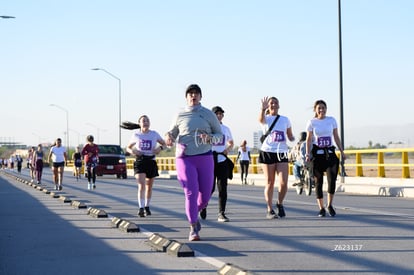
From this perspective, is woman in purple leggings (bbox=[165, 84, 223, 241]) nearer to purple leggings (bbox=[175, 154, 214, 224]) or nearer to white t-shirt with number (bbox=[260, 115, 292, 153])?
purple leggings (bbox=[175, 154, 214, 224])

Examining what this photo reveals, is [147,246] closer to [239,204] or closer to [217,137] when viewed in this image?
[217,137]

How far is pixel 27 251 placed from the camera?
941 cm

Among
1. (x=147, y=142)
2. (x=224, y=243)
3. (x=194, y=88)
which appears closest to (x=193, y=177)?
(x=224, y=243)

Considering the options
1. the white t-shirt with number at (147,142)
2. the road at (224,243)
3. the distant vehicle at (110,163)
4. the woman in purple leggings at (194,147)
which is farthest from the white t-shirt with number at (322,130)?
the distant vehicle at (110,163)

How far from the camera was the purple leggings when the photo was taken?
10.2 metres

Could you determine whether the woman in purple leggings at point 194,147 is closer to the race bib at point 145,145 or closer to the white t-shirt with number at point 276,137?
the white t-shirt with number at point 276,137

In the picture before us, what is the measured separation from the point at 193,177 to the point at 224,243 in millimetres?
894

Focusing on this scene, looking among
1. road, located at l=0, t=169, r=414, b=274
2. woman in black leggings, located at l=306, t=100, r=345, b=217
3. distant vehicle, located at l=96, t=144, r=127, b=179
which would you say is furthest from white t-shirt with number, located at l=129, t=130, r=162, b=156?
distant vehicle, located at l=96, t=144, r=127, b=179

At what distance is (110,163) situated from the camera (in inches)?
1703

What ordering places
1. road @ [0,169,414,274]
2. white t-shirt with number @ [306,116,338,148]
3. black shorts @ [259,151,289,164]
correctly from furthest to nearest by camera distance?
white t-shirt with number @ [306,116,338,148] → black shorts @ [259,151,289,164] → road @ [0,169,414,274]

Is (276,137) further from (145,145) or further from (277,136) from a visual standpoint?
(145,145)

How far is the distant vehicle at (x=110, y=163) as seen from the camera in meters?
43.0

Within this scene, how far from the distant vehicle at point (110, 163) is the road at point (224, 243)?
27123mm

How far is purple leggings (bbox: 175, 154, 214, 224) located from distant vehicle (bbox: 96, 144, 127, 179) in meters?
32.8
